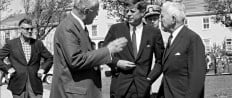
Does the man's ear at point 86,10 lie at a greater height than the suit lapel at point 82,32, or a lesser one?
greater

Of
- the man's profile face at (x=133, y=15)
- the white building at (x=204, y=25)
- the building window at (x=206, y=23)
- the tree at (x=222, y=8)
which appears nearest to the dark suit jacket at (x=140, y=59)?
the man's profile face at (x=133, y=15)

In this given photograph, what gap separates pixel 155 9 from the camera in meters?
6.00

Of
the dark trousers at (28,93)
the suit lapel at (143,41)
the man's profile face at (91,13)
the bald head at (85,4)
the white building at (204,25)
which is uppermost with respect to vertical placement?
the bald head at (85,4)

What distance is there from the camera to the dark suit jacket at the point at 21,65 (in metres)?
6.40

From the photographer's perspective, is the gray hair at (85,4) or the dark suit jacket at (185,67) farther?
the dark suit jacket at (185,67)

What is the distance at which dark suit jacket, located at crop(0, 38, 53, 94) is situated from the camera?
640cm

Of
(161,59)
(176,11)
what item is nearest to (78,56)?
(176,11)

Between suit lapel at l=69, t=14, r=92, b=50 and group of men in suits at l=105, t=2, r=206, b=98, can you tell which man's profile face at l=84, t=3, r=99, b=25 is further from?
group of men in suits at l=105, t=2, r=206, b=98

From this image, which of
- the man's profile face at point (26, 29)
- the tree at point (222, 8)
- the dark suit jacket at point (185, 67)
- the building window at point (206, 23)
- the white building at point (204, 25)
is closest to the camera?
the dark suit jacket at point (185, 67)

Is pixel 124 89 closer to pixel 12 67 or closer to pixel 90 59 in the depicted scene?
pixel 90 59

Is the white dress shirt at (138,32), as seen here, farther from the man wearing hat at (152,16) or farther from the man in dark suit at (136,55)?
the man wearing hat at (152,16)

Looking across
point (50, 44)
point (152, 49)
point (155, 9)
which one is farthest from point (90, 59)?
point (50, 44)

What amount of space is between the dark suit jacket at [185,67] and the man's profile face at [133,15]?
0.75 metres

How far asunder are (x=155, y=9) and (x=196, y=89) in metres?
1.99
